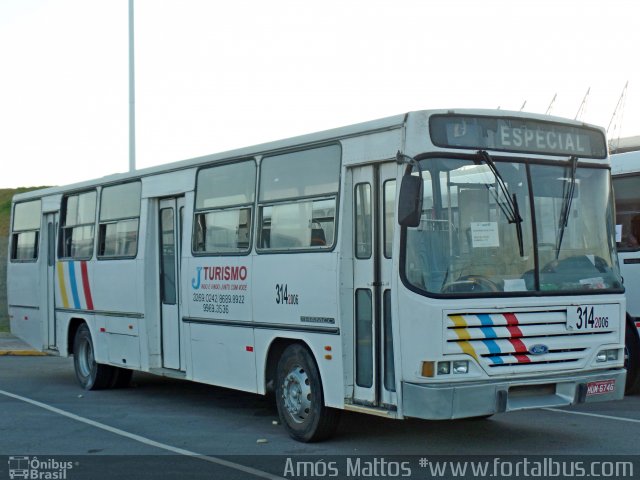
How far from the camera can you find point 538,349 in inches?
337

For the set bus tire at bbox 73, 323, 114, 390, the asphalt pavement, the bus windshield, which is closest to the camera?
the bus windshield

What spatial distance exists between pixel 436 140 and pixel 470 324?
161 centimetres

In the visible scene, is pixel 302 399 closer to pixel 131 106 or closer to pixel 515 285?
pixel 515 285

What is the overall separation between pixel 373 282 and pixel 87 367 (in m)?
6.98

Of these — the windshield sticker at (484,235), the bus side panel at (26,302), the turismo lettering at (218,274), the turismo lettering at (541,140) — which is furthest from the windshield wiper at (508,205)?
the bus side panel at (26,302)

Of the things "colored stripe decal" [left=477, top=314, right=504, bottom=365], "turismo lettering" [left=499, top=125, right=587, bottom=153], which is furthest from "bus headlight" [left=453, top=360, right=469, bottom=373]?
"turismo lettering" [left=499, top=125, right=587, bottom=153]

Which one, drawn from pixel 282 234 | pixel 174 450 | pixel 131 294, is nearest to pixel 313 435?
pixel 174 450

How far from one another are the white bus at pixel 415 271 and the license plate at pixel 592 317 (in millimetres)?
16

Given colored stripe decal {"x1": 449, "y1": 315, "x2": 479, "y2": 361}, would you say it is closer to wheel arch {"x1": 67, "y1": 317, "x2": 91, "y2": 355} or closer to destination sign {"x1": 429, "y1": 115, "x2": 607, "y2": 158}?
destination sign {"x1": 429, "y1": 115, "x2": 607, "y2": 158}

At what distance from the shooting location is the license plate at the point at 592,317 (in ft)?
28.9

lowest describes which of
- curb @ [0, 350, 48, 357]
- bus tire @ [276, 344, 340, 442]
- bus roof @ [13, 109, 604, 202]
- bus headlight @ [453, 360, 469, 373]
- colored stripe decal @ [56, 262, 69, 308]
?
curb @ [0, 350, 48, 357]

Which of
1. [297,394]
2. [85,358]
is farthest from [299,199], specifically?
[85,358]

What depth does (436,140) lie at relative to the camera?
845cm

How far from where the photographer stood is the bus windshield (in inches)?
329
